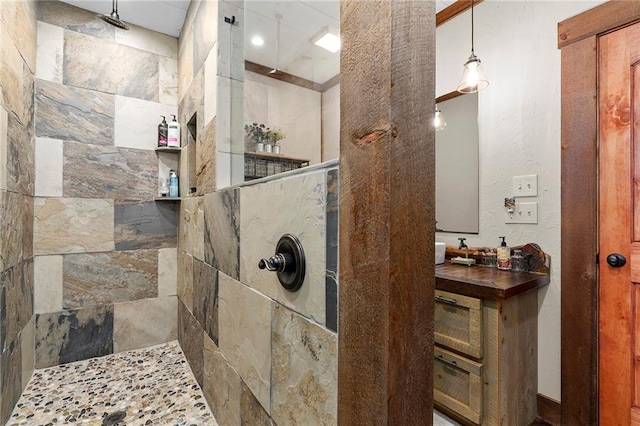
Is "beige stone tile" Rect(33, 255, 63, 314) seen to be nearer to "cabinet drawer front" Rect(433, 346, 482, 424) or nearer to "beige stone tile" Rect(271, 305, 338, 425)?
"beige stone tile" Rect(271, 305, 338, 425)

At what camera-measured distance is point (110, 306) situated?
6.82ft

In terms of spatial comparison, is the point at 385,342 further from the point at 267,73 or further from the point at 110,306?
the point at 110,306

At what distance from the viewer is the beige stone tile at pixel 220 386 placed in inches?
46.7

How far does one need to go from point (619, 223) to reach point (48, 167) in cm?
308

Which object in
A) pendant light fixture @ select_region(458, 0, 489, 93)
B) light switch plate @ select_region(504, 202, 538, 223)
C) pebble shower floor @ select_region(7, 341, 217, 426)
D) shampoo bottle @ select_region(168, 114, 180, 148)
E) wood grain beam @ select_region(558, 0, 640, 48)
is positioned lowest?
pebble shower floor @ select_region(7, 341, 217, 426)

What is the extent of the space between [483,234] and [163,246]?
219 centimetres

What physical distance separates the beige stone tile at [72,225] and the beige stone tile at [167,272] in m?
0.32

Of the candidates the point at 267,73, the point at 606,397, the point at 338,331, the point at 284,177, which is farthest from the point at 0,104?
the point at 606,397

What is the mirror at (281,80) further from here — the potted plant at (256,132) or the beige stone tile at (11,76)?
the beige stone tile at (11,76)

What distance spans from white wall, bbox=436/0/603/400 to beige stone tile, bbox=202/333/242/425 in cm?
156

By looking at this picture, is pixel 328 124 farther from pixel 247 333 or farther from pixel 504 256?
pixel 504 256

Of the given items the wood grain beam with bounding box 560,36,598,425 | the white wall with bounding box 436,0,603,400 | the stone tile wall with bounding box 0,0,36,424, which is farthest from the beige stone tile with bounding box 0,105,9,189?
the wood grain beam with bounding box 560,36,598,425

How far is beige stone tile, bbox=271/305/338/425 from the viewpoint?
664 millimetres

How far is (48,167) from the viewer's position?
6.22 feet
